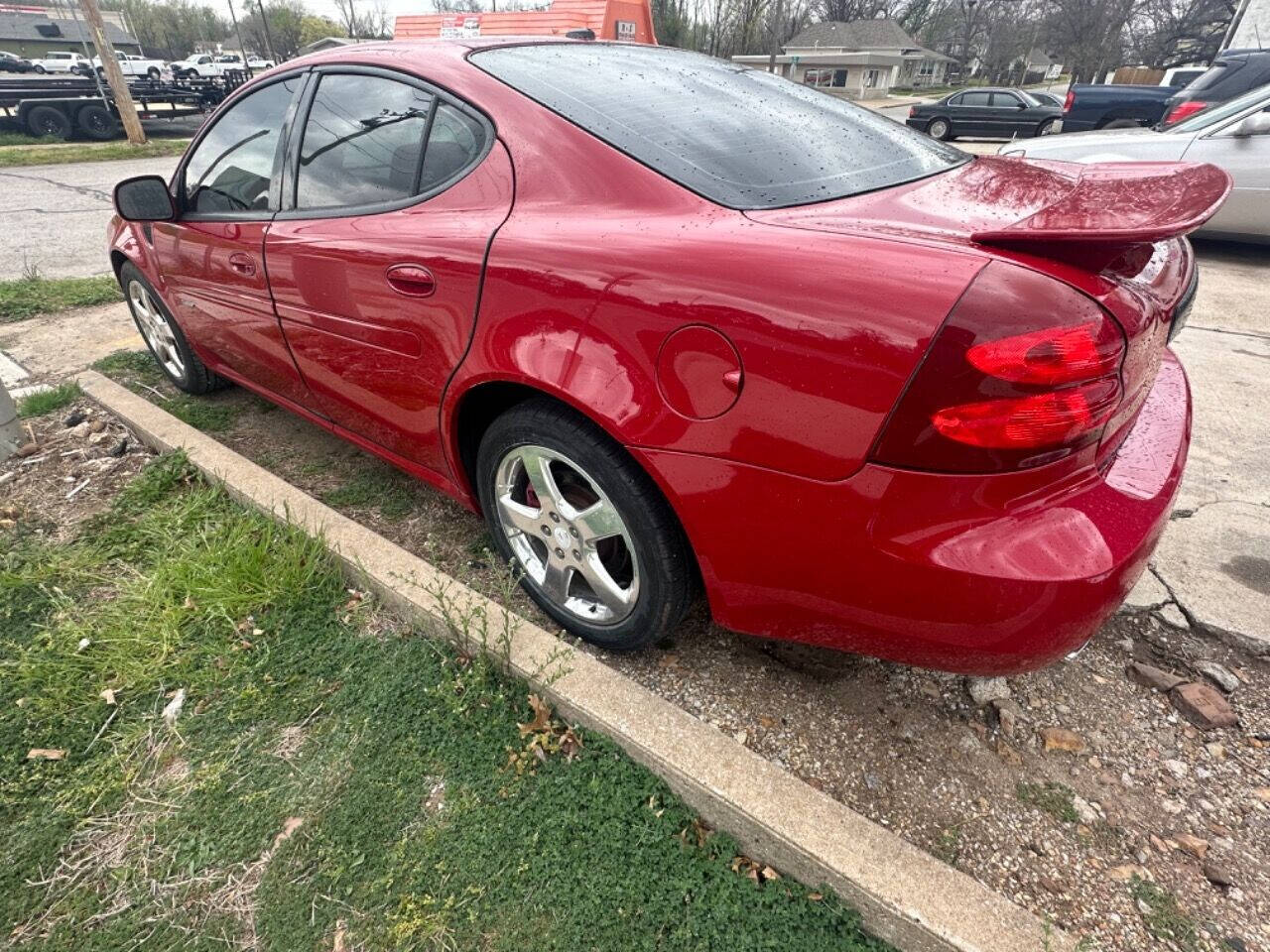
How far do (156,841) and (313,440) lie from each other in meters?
2.01

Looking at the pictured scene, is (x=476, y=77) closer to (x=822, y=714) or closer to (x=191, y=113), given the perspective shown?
(x=822, y=714)

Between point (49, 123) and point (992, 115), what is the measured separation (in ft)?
77.0

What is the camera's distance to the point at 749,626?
1.62m

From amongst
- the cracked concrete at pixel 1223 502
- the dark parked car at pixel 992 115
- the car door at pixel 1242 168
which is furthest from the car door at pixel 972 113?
the cracked concrete at pixel 1223 502

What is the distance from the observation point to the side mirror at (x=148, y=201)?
2.77 m

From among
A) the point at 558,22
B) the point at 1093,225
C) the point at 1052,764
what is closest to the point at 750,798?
the point at 1052,764

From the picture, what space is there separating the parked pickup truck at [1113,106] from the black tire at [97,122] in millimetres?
22127

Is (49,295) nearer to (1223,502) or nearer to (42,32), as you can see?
(1223,502)

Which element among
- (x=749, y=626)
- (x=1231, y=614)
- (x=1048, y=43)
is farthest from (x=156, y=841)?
(x=1048, y=43)

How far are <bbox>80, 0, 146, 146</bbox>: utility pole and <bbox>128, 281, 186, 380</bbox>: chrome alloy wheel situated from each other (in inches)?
580

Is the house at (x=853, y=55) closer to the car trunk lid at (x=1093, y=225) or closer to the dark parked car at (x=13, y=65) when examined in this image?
the dark parked car at (x=13, y=65)

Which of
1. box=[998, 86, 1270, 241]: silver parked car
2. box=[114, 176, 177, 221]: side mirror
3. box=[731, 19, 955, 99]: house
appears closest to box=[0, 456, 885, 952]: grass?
box=[114, 176, 177, 221]: side mirror

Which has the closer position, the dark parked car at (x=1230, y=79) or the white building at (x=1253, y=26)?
the dark parked car at (x=1230, y=79)

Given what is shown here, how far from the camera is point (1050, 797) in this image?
1614 mm
